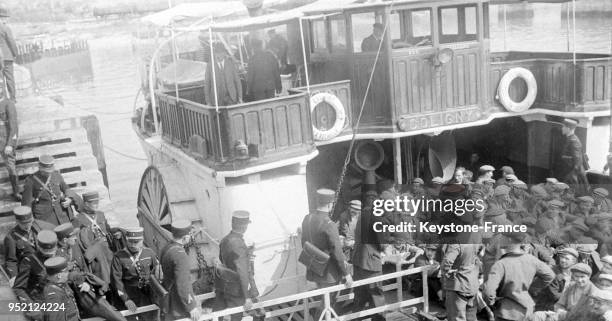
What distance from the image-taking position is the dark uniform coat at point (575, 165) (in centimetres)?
1076

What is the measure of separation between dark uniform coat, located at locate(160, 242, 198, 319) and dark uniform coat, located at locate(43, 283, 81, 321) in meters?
0.95

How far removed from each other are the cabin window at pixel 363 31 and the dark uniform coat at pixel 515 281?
214 inches

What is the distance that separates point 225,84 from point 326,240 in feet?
12.2

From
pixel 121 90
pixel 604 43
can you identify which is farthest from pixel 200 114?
pixel 121 90

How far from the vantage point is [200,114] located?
32.3ft

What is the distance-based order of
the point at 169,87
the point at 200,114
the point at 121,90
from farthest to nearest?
1. the point at 121,90
2. the point at 169,87
3. the point at 200,114

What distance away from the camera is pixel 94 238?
25.7 feet

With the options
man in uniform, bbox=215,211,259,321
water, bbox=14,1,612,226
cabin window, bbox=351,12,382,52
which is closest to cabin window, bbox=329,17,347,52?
cabin window, bbox=351,12,382,52

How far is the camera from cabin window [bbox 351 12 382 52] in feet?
36.0

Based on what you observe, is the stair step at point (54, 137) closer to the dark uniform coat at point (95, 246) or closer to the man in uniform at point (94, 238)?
the man in uniform at point (94, 238)

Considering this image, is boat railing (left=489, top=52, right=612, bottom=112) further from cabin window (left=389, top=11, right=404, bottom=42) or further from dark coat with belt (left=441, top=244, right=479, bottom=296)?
dark coat with belt (left=441, top=244, right=479, bottom=296)

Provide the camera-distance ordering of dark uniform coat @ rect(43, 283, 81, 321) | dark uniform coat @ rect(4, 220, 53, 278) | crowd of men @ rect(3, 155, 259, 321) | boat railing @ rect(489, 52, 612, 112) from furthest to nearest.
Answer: boat railing @ rect(489, 52, 612, 112) < dark uniform coat @ rect(4, 220, 53, 278) < crowd of men @ rect(3, 155, 259, 321) < dark uniform coat @ rect(43, 283, 81, 321)

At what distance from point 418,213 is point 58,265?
5309 mm

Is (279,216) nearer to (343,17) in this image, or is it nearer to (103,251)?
(103,251)
